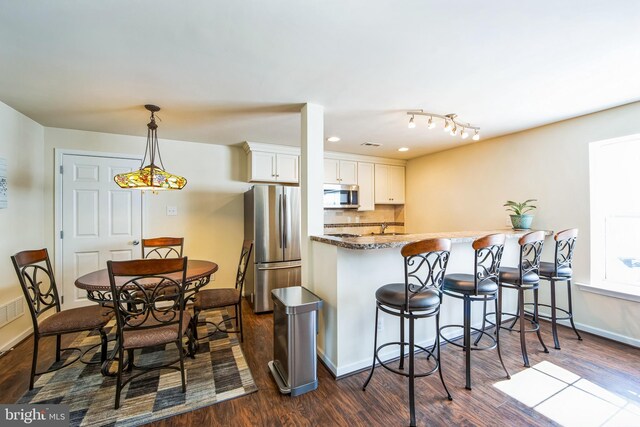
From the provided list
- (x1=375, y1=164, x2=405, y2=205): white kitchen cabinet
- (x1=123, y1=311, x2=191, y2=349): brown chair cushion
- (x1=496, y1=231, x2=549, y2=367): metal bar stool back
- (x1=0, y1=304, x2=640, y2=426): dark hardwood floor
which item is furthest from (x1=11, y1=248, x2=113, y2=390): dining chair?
(x1=375, y1=164, x2=405, y2=205): white kitchen cabinet

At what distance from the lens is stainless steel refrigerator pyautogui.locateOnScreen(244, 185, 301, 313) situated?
3.56 m

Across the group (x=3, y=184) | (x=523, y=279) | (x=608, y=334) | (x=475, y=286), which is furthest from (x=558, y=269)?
(x=3, y=184)

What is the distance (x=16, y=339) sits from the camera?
2711 millimetres

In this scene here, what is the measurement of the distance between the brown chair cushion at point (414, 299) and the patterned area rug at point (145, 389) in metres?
1.19

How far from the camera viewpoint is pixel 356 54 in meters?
1.81

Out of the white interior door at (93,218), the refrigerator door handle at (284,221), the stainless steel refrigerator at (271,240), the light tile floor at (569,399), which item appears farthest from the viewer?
the refrigerator door handle at (284,221)

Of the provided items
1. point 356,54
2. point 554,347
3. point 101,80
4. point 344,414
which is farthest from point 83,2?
point 554,347

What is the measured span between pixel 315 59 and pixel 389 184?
3582 millimetres

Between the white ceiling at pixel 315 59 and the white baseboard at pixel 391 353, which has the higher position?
the white ceiling at pixel 315 59

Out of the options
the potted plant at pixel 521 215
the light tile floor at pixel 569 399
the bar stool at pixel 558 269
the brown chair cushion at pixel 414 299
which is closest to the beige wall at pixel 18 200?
the brown chair cushion at pixel 414 299

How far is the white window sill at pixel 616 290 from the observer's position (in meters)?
2.61

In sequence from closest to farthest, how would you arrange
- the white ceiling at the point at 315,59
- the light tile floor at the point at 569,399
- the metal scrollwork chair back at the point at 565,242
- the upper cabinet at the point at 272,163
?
1. the white ceiling at the point at 315,59
2. the light tile floor at the point at 569,399
3. the metal scrollwork chair back at the point at 565,242
4. the upper cabinet at the point at 272,163

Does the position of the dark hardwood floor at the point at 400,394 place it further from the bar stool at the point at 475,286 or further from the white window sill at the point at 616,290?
the white window sill at the point at 616,290

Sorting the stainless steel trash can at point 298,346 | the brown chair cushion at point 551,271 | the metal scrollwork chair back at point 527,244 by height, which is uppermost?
the metal scrollwork chair back at point 527,244
